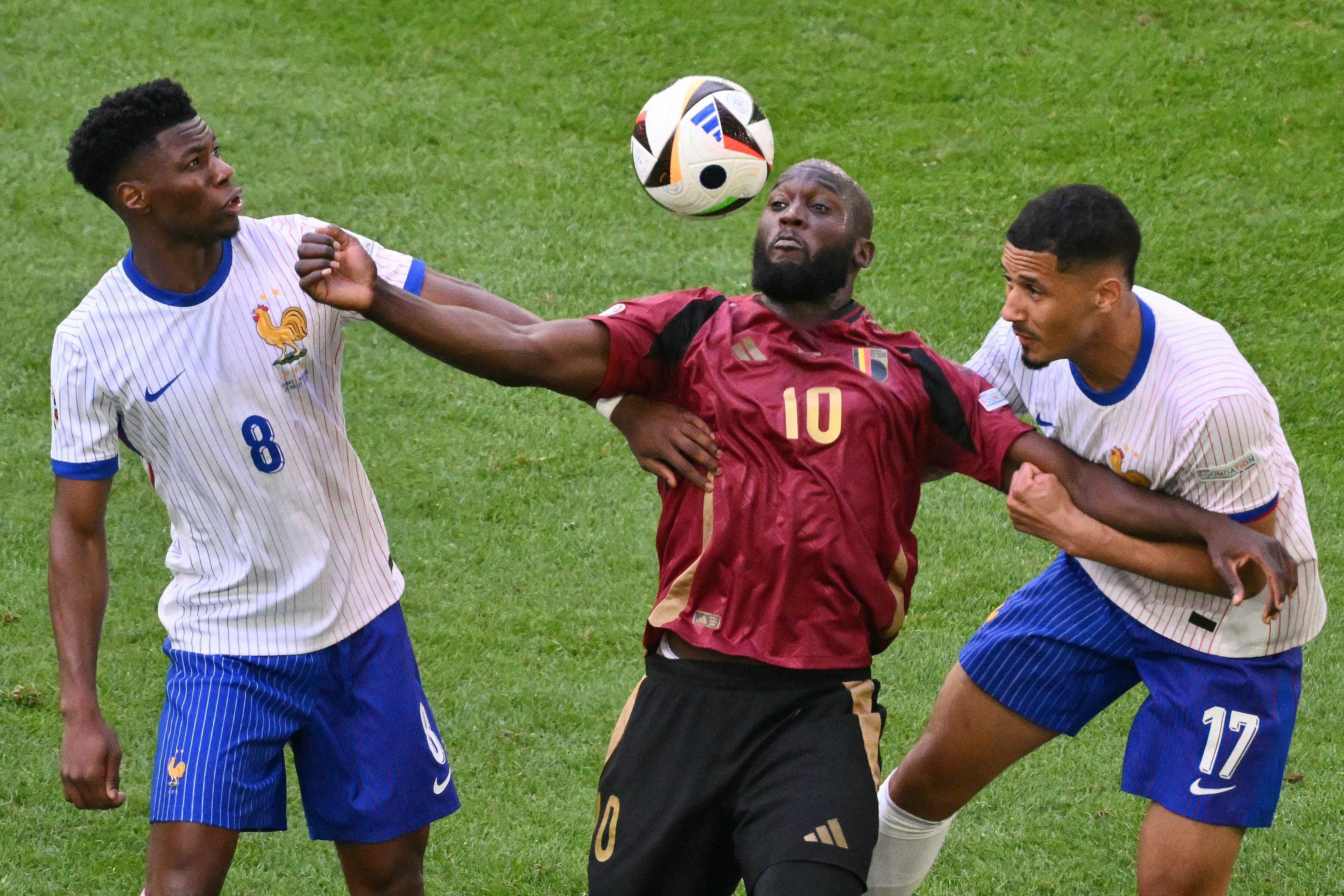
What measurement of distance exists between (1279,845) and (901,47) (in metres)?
9.08

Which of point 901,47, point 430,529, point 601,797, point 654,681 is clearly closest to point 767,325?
point 654,681

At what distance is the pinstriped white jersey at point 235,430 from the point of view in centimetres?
468

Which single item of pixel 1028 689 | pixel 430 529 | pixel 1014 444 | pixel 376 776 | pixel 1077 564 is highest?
pixel 1014 444

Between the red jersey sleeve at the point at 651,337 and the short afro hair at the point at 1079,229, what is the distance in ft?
3.14

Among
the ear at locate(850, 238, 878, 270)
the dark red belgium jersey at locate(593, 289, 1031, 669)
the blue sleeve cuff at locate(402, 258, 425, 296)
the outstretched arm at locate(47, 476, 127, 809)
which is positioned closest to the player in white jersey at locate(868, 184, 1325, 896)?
the dark red belgium jersey at locate(593, 289, 1031, 669)

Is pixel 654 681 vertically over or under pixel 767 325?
under

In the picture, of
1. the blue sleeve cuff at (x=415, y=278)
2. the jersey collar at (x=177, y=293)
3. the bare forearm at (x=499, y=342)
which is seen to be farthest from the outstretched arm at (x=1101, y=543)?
the jersey collar at (x=177, y=293)

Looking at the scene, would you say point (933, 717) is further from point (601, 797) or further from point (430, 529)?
point (430, 529)

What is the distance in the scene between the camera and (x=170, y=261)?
4738 mm

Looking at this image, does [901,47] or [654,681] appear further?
[901,47]

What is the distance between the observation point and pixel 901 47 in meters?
14.0

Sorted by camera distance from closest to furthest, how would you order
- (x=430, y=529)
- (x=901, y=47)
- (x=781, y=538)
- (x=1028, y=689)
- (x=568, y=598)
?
(x=781, y=538) < (x=1028, y=689) < (x=568, y=598) < (x=430, y=529) < (x=901, y=47)

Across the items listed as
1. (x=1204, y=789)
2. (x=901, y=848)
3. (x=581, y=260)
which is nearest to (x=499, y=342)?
(x=901, y=848)

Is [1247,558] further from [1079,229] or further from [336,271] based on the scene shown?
[336,271]
